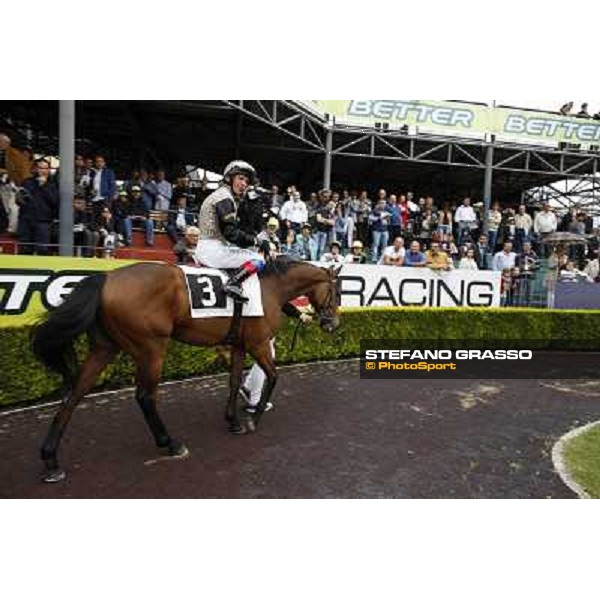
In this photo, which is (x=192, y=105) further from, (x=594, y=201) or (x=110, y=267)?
(x=594, y=201)

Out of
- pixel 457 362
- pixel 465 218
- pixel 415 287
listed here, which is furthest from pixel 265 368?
pixel 465 218

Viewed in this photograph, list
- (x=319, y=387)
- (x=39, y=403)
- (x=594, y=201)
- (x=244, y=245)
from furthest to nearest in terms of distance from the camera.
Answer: (x=594, y=201) → (x=319, y=387) → (x=39, y=403) → (x=244, y=245)

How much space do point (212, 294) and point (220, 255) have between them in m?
0.41

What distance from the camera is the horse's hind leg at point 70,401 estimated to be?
11.6ft

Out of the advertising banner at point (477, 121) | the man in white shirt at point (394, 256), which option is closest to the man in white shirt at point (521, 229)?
the advertising banner at point (477, 121)

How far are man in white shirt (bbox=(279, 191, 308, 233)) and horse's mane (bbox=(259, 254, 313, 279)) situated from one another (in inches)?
100

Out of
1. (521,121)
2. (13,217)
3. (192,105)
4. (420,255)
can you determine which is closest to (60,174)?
(13,217)

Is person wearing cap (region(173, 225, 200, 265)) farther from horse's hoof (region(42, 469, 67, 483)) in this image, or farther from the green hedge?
horse's hoof (region(42, 469, 67, 483))

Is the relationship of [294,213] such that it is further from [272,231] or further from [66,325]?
[66,325]

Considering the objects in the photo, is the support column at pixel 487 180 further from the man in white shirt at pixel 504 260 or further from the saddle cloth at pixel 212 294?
the saddle cloth at pixel 212 294

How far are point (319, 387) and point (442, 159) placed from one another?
7925 mm

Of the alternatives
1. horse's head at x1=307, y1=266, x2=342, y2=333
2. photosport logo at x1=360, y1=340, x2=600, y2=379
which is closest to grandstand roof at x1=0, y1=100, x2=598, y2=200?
horse's head at x1=307, y1=266, x2=342, y2=333

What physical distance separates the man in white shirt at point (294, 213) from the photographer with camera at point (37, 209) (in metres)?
3.38

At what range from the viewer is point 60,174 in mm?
5168
